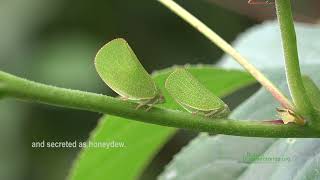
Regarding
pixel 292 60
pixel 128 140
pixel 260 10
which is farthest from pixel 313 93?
pixel 260 10

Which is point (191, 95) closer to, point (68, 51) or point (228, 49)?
point (228, 49)

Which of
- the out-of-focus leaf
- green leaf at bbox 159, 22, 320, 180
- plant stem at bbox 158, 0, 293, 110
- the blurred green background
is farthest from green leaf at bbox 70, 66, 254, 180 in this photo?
the blurred green background

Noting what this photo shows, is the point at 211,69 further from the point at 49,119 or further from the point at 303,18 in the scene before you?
the point at 49,119

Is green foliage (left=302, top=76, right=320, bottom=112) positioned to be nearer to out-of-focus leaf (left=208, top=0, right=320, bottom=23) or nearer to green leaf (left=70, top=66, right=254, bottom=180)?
green leaf (left=70, top=66, right=254, bottom=180)

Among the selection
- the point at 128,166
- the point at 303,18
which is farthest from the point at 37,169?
the point at 128,166

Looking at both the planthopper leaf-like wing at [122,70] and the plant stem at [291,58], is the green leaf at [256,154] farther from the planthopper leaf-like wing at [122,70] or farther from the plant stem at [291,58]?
the planthopper leaf-like wing at [122,70]

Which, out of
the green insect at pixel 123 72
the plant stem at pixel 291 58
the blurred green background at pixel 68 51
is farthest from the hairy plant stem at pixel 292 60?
the blurred green background at pixel 68 51
